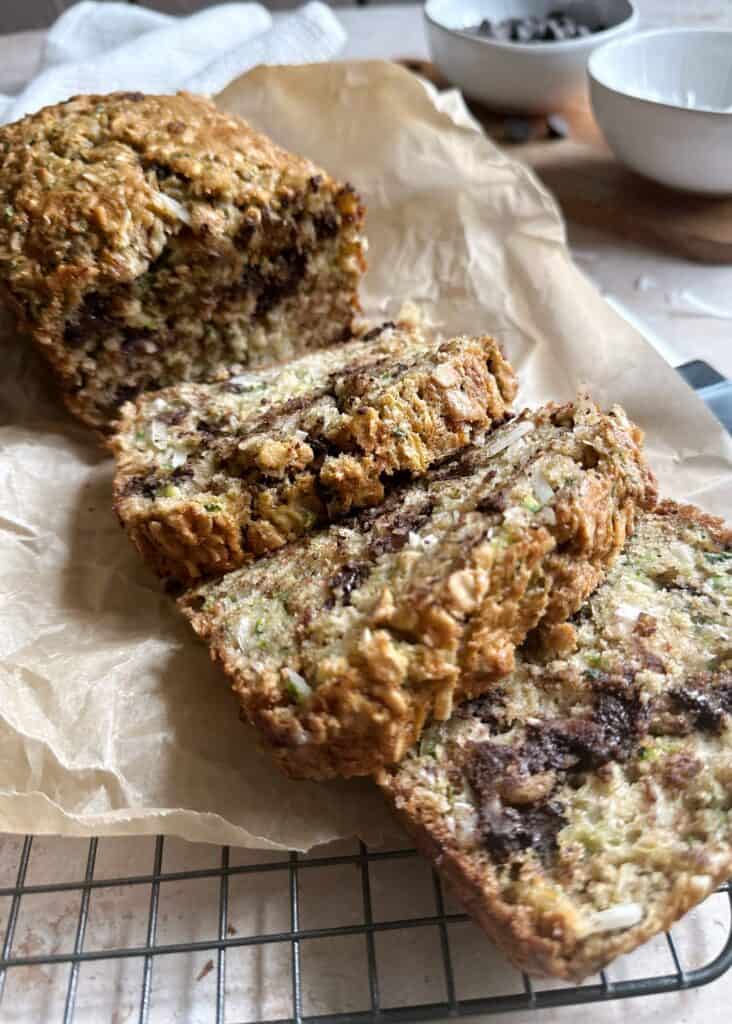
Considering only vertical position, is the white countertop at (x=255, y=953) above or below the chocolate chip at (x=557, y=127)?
below

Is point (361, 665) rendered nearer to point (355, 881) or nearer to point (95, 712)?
point (355, 881)

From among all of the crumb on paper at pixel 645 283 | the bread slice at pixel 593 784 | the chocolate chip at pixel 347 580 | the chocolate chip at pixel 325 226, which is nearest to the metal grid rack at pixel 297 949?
the bread slice at pixel 593 784

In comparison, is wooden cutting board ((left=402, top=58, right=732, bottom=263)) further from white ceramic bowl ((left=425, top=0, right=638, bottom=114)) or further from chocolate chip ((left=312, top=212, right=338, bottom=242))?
chocolate chip ((left=312, top=212, right=338, bottom=242))

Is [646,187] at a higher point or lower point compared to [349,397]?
lower

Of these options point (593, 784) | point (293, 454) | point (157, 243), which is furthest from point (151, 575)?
point (593, 784)

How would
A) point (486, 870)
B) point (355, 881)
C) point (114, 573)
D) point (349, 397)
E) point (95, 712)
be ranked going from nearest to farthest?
1. point (486, 870)
2. point (355, 881)
3. point (95, 712)
4. point (349, 397)
5. point (114, 573)

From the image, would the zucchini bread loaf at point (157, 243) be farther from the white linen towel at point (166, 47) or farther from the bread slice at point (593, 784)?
the bread slice at point (593, 784)

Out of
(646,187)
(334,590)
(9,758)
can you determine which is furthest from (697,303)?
(9,758)
